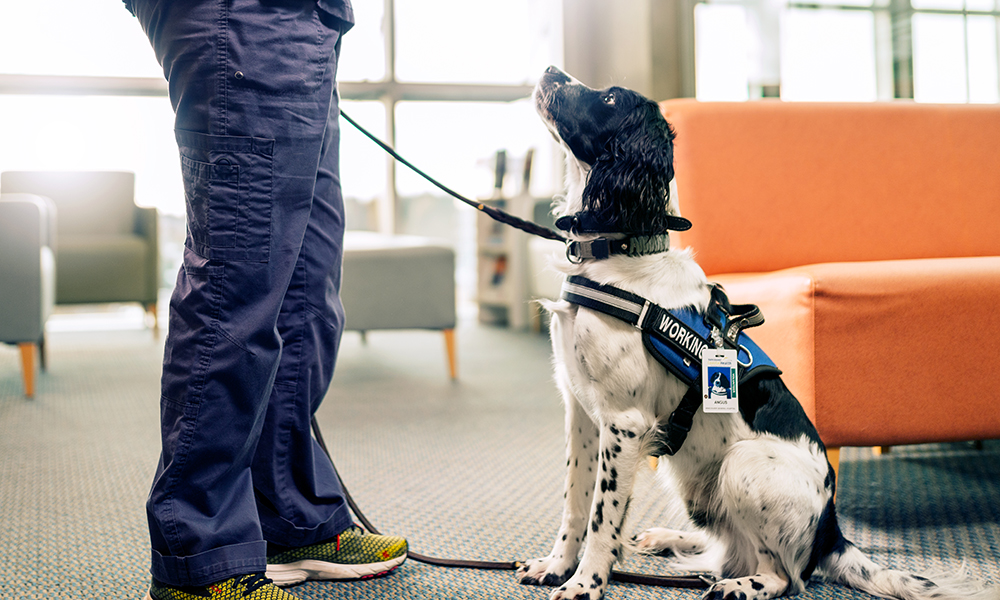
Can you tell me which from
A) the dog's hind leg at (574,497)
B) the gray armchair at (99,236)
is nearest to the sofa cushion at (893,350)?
the dog's hind leg at (574,497)

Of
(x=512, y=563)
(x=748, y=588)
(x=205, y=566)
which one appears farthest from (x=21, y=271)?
(x=748, y=588)

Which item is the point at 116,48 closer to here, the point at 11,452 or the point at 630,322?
the point at 11,452

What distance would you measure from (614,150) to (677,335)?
0.34m

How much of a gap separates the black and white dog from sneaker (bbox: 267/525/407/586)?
278 millimetres

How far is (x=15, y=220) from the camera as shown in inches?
120

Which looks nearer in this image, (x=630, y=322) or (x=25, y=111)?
(x=630, y=322)

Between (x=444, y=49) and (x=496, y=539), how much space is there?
5.49 m

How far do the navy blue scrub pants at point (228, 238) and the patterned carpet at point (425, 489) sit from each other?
326mm

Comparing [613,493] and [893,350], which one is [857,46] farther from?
[613,493]

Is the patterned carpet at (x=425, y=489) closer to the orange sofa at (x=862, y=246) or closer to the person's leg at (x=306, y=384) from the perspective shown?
the person's leg at (x=306, y=384)

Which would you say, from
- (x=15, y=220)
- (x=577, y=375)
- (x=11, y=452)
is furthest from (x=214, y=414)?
(x=15, y=220)

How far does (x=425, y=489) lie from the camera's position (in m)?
1.98

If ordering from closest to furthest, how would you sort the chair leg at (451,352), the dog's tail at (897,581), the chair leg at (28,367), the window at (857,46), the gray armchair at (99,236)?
the dog's tail at (897,581) < the chair leg at (28,367) < the chair leg at (451,352) < the gray armchair at (99,236) < the window at (857,46)

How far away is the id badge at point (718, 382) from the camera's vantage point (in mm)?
1266
